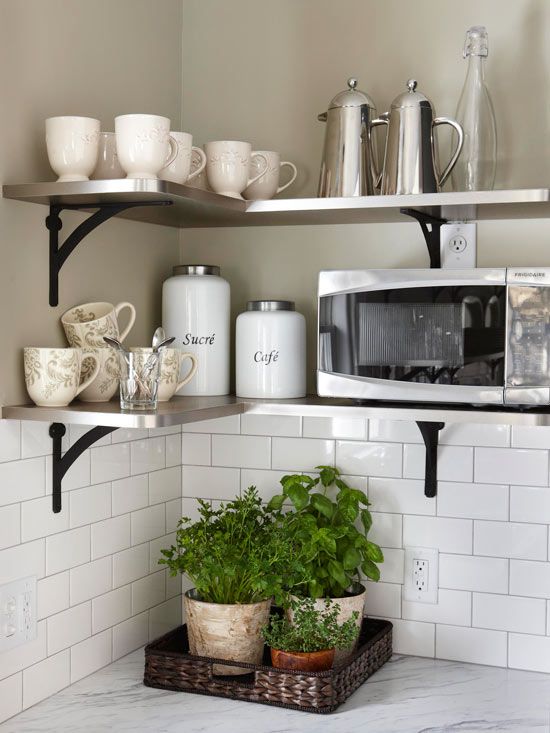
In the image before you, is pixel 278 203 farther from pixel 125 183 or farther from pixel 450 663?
pixel 450 663

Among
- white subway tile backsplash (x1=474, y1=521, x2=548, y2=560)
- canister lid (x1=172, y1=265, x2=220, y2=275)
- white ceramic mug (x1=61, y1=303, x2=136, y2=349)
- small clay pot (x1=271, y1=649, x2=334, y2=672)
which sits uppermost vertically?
canister lid (x1=172, y1=265, x2=220, y2=275)

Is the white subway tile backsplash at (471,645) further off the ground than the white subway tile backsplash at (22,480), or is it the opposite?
the white subway tile backsplash at (22,480)

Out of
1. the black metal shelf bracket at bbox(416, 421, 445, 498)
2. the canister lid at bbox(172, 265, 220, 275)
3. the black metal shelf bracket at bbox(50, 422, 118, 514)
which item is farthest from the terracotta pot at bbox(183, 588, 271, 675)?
the canister lid at bbox(172, 265, 220, 275)

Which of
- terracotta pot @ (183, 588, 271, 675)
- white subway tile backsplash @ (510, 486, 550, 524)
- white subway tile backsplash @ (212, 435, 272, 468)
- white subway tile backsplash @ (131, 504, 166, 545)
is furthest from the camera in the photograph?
white subway tile backsplash @ (212, 435, 272, 468)

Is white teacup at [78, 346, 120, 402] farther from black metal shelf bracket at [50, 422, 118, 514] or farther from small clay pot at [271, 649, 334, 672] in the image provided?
small clay pot at [271, 649, 334, 672]

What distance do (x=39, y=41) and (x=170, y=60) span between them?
48 centimetres

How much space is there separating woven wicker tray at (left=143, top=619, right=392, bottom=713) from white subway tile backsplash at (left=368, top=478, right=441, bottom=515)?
263 millimetres

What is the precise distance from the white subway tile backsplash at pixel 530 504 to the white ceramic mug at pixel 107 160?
→ 951 mm

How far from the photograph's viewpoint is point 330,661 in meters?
1.69

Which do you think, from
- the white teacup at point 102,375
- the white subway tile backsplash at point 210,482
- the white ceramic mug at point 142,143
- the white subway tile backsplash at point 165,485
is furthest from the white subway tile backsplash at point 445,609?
the white ceramic mug at point 142,143

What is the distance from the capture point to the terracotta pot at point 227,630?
5.62ft

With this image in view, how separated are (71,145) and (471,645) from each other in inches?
47.5

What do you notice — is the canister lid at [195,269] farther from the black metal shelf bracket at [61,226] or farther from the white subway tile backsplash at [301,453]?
the white subway tile backsplash at [301,453]

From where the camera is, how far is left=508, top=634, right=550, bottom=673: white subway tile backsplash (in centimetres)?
183
